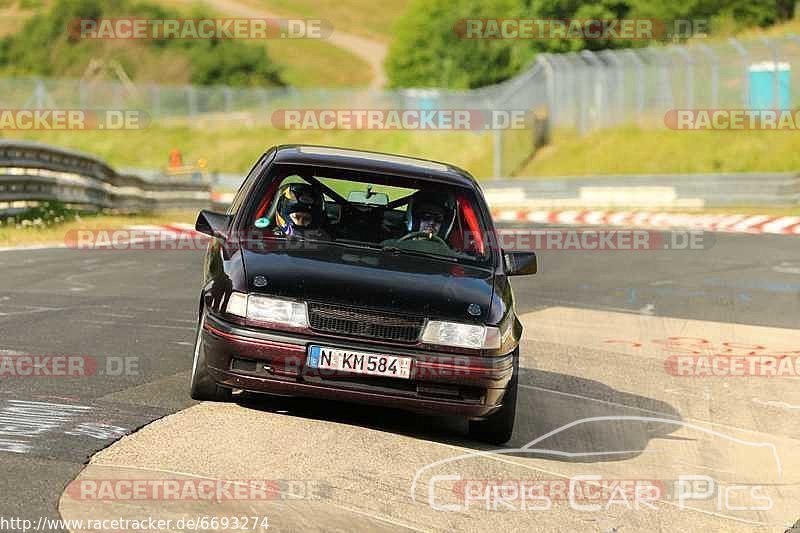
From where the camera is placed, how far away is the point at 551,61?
1804 inches

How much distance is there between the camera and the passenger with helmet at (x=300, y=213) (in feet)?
27.5

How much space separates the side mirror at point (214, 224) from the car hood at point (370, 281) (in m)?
0.49

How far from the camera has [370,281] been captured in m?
7.50

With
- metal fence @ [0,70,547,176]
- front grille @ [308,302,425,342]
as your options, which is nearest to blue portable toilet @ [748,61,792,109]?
metal fence @ [0,70,547,176]

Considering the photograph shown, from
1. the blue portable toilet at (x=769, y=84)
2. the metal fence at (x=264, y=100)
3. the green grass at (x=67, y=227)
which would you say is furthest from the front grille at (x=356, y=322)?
the metal fence at (x=264, y=100)

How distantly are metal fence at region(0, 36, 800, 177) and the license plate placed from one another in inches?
1223

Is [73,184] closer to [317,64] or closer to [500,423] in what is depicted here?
[500,423]

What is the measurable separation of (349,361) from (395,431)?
0.73 meters

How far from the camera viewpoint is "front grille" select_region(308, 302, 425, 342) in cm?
730

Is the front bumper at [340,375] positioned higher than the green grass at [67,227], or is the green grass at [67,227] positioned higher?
the green grass at [67,227]

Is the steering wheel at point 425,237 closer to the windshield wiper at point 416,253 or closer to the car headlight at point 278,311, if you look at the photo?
the windshield wiper at point 416,253

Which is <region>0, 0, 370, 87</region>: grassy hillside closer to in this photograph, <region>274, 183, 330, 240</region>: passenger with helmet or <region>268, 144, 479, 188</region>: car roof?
<region>268, 144, 479, 188</region>: car roof

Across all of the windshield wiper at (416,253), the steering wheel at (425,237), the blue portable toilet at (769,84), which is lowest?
the windshield wiper at (416,253)

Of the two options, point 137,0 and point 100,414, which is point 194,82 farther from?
point 100,414
